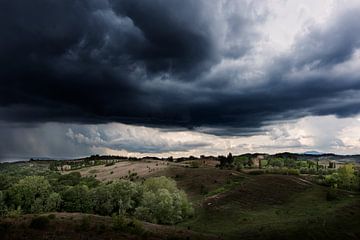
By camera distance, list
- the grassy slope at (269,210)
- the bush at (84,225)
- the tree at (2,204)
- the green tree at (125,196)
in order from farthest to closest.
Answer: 1. the tree at (2,204)
2. the green tree at (125,196)
3. the grassy slope at (269,210)
4. the bush at (84,225)

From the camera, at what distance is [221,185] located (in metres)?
129

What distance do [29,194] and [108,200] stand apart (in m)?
29.0

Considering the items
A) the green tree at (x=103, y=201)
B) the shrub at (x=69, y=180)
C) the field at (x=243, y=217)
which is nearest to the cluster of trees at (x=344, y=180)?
the field at (x=243, y=217)

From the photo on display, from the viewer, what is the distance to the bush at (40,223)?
43.8 meters

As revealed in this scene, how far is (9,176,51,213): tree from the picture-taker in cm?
9676

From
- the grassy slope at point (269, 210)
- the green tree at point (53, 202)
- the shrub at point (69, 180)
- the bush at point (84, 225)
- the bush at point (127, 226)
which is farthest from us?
the shrub at point (69, 180)

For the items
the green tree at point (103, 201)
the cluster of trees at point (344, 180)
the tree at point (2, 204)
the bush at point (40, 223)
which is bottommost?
the tree at point (2, 204)

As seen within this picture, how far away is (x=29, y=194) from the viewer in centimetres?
9838

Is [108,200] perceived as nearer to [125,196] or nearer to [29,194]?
[125,196]

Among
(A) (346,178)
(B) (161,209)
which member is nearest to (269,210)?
(B) (161,209)

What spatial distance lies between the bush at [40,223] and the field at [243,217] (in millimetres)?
735

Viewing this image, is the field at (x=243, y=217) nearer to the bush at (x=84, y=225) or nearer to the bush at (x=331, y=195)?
the bush at (x=84, y=225)

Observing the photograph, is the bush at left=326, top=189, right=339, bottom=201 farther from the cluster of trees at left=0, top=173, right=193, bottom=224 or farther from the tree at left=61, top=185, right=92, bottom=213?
the tree at left=61, top=185, right=92, bottom=213

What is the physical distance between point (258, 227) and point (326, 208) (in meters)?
29.7
